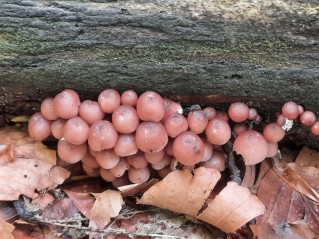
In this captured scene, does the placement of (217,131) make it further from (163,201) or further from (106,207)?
(106,207)

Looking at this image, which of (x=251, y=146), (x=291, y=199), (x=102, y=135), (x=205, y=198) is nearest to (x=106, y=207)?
→ (x=102, y=135)

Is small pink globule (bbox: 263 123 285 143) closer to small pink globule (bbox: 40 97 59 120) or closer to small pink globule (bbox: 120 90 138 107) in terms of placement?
small pink globule (bbox: 120 90 138 107)

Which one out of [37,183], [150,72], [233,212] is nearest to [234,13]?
[150,72]

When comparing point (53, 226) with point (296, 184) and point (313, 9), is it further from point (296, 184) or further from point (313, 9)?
point (313, 9)

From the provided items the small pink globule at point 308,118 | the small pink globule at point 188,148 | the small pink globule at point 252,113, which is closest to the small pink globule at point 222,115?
the small pink globule at point 252,113

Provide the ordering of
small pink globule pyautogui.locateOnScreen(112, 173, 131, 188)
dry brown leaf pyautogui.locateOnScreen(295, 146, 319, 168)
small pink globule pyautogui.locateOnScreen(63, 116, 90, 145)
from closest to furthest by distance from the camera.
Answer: small pink globule pyautogui.locateOnScreen(63, 116, 90, 145), small pink globule pyautogui.locateOnScreen(112, 173, 131, 188), dry brown leaf pyautogui.locateOnScreen(295, 146, 319, 168)

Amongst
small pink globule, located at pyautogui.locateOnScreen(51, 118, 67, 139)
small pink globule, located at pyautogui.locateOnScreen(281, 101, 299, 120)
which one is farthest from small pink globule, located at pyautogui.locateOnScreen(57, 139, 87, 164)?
small pink globule, located at pyautogui.locateOnScreen(281, 101, 299, 120)

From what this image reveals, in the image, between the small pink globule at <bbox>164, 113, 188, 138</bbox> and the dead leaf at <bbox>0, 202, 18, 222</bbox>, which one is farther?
the dead leaf at <bbox>0, 202, 18, 222</bbox>

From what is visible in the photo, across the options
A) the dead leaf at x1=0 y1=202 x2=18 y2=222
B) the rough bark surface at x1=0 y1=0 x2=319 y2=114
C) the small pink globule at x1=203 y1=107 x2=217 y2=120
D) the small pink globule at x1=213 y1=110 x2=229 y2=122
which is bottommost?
the dead leaf at x1=0 y1=202 x2=18 y2=222
